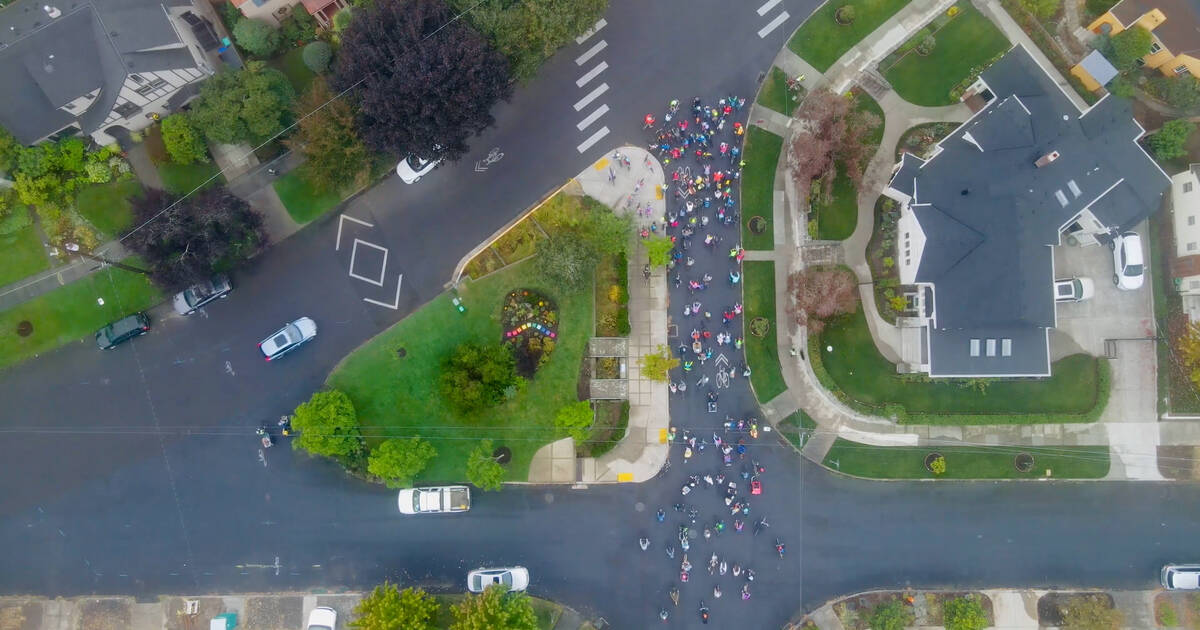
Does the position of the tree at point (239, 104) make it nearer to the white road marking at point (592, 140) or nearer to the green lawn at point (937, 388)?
the white road marking at point (592, 140)

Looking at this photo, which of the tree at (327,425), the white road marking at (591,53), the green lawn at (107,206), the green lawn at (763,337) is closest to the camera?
the tree at (327,425)

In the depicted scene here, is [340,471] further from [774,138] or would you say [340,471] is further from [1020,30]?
[1020,30]

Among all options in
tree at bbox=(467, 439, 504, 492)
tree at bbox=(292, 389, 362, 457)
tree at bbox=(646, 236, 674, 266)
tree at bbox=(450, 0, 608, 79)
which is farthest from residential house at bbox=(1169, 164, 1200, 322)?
tree at bbox=(292, 389, 362, 457)

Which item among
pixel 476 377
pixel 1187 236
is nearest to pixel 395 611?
pixel 476 377

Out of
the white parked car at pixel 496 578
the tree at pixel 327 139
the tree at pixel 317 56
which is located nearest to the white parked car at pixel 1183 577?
the white parked car at pixel 496 578

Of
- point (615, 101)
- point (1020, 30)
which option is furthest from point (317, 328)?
point (1020, 30)
